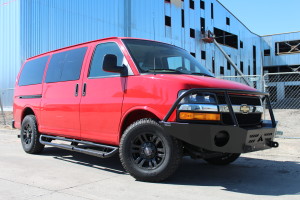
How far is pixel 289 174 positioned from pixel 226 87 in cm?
210

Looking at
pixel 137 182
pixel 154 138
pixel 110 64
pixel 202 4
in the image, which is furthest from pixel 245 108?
pixel 202 4

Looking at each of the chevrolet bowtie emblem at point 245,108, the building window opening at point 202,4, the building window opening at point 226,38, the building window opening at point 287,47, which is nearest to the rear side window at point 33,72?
the chevrolet bowtie emblem at point 245,108

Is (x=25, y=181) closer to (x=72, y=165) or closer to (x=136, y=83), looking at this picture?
(x=72, y=165)

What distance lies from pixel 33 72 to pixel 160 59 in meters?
3.59

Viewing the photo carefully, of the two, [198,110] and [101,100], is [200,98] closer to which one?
[198,110]

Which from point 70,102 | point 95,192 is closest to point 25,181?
point 95,192

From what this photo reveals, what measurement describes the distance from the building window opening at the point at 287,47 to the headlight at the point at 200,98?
47.2m

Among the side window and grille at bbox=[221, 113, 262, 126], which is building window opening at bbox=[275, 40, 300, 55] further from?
the side window

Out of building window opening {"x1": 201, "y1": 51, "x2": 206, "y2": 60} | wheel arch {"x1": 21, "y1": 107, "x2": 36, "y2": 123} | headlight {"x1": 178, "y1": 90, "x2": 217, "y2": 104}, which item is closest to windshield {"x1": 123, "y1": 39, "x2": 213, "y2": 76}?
headlight {"x1": 178, "y1": 90, "x2": 217, "y2": 104}

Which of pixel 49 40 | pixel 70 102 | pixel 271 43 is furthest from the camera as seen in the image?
pixel 271 43

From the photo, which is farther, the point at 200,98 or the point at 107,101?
the point at 107,101

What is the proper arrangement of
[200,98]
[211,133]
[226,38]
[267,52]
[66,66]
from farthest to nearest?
[267,52], [226,38], [66,66], [200,98], [211,133]

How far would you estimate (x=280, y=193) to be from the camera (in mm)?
4203

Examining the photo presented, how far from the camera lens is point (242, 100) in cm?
455
